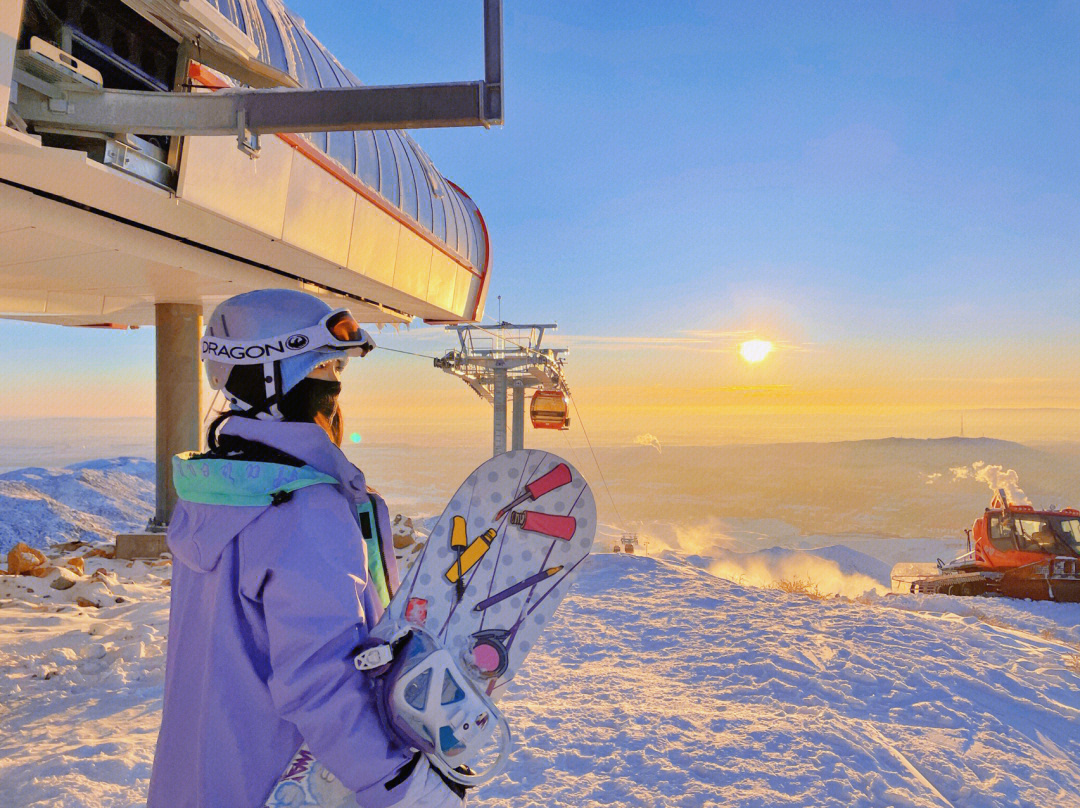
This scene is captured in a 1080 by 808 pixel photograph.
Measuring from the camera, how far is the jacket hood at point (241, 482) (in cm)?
144

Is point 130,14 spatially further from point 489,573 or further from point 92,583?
point 92,583

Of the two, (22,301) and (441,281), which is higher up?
(441,281)

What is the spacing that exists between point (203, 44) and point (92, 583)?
19.7 ft

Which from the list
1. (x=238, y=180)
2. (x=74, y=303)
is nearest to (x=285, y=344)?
(x=238, y=180)

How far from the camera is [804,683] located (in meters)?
5.29

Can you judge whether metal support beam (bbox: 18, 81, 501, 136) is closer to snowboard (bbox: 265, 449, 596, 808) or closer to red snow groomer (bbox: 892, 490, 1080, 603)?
snowboard (bbox: 265, 449, 596, 808)

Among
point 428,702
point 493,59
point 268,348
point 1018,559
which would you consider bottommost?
point 1018,559

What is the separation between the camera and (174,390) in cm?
1059

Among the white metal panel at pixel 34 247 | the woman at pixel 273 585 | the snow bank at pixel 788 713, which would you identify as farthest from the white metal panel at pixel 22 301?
the woman at pixel 273 585

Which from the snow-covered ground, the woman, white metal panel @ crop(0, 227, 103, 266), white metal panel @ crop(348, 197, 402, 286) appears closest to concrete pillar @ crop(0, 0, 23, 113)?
white metal panel @ crop(0, 227, 103, 266)

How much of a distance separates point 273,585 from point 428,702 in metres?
0.39

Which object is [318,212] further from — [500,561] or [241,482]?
[241,482]

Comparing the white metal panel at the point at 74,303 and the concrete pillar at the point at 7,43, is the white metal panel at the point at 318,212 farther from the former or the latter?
the white metal panel at the point at 74,303

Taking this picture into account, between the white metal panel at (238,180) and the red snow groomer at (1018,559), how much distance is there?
19.6 meters
